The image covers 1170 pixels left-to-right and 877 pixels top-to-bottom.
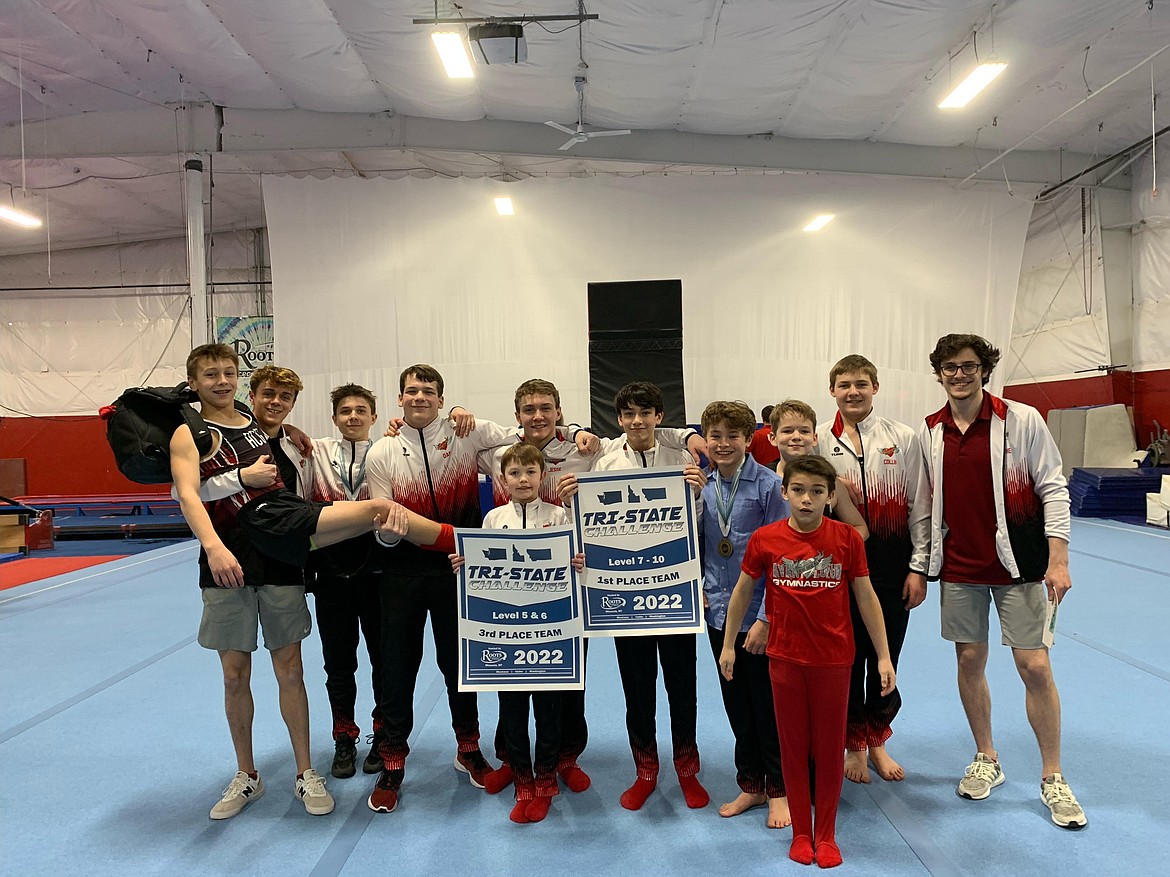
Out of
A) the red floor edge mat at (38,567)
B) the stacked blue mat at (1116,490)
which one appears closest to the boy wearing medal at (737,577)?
the red floor edge mat at (38,567)

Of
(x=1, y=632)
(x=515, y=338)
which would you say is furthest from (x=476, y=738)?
(x=515, y=338)

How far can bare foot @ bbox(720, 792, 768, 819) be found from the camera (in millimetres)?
2758

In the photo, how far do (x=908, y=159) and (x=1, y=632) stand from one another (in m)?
13.8

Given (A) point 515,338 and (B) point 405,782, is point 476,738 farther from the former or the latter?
(A) point 515,338

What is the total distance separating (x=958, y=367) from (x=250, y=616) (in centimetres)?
307

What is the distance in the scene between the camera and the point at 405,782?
10.3ft

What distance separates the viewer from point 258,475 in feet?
9.07

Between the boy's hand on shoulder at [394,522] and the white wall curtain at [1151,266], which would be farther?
the white wall curtain at [1151,266]

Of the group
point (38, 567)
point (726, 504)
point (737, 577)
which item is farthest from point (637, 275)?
point (737, 577)

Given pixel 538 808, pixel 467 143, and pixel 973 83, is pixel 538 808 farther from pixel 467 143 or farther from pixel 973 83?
pixel 467 143

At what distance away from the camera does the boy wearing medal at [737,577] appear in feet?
8.98

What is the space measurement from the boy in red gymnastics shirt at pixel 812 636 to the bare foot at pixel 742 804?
0.28 metres

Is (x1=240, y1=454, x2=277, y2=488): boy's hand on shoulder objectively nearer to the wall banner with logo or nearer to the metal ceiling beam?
the wall banner with logo

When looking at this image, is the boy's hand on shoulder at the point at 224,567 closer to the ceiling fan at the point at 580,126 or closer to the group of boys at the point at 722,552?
the group of boys at the point at 722,552
